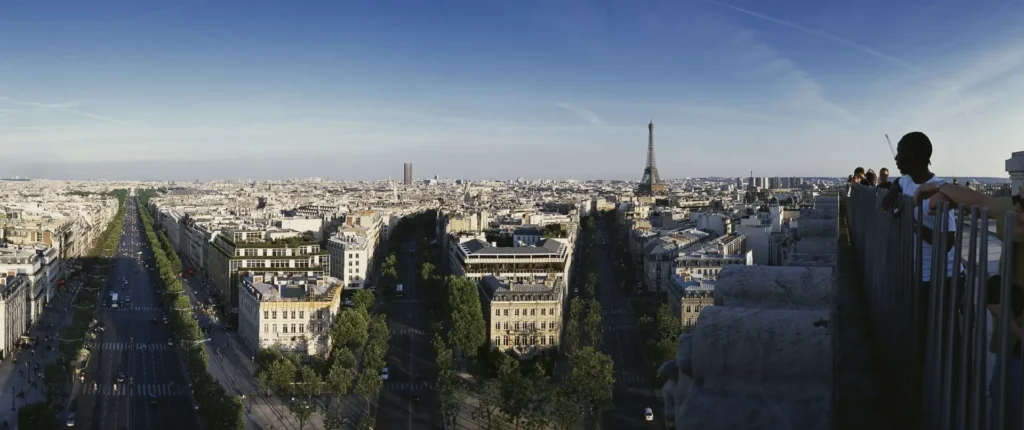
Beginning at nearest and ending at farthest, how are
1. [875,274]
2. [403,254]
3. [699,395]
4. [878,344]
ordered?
1. [699,395]
2. [878,344]
3. [875,274]
4. [403,254]

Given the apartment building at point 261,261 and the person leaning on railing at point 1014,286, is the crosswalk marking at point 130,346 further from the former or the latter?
the person leaning on railing at point 1014,286

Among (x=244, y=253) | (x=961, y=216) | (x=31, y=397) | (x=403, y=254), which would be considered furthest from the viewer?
(x=403, y=254)

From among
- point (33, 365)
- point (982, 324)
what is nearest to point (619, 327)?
point (33, 365)

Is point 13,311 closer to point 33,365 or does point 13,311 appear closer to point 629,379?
point 33,365

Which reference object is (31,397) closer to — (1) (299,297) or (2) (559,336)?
(1) (299,297)

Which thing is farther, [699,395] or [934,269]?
[934,269]

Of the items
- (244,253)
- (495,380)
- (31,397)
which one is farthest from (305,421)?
(244,253)

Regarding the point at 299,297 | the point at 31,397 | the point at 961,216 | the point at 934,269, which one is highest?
the point at 961,216

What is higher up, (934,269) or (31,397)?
(934,269)
